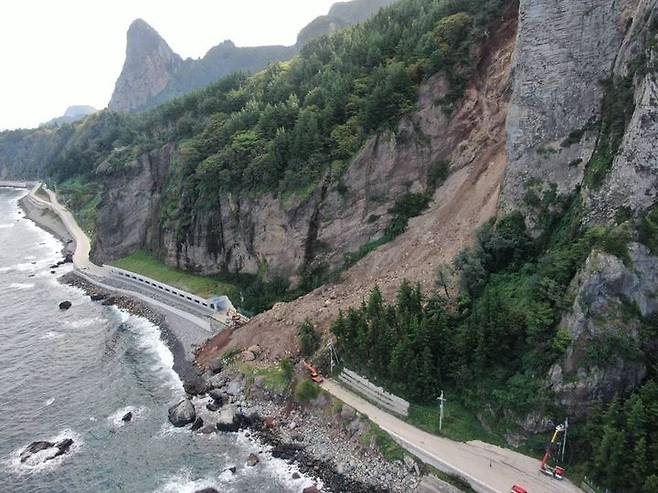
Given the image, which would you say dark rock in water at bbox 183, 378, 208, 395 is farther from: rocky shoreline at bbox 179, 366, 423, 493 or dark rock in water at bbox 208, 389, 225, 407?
dark rock in water at bbox 208, 389, 225, 407

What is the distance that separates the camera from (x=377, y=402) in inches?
1355

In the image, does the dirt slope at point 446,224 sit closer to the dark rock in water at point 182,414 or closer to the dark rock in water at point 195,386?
the dark rock in water at point 195,386

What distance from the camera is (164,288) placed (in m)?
62.9

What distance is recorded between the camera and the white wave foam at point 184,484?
32125 mm

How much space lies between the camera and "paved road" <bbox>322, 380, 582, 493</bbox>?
26.6 m

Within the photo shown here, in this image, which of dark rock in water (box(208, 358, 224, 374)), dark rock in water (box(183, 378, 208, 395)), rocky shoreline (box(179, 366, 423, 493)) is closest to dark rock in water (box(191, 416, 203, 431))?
rocky shoreline (box(179, 366, 423, 493))

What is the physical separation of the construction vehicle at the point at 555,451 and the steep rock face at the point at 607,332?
1063 millimetres

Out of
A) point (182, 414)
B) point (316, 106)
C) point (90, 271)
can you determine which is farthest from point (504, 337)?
point (90, 271)

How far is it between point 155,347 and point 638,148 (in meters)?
43.3

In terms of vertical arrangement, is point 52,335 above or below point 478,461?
below

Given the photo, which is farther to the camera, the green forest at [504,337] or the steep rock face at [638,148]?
the steep rock face at [638,148]

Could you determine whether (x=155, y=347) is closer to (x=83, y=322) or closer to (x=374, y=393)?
(x=83, y=322)

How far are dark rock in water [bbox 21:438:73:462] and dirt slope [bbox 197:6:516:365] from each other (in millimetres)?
12449

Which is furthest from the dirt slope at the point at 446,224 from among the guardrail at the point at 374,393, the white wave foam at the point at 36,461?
the white wave foam at the point at 36,461
